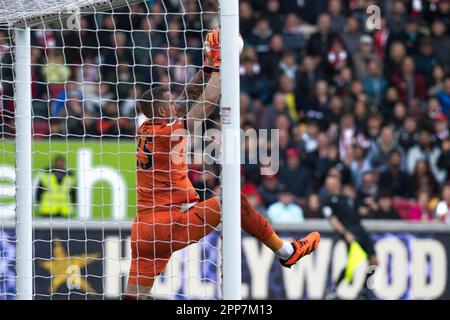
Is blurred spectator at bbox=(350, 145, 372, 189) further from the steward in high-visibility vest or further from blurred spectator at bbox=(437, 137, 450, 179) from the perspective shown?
the steward in high-visibility vest

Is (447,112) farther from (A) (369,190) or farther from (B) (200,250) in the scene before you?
(B) (200,250)

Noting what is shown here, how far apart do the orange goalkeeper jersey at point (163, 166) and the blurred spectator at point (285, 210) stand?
4.82 m

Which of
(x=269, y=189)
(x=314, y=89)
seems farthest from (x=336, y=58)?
(x=269, y=189)

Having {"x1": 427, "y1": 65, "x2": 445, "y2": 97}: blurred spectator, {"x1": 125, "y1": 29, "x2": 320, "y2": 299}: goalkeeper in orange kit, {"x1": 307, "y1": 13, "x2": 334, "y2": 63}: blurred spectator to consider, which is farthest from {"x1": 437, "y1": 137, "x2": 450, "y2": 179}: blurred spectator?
{"x1": 125, "y1": 29, "x2": 320, "y2": 299}: goalkeeper in orange kit

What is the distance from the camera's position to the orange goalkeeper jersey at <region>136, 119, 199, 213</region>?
8328 millimetres

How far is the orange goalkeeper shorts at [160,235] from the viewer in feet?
27.1

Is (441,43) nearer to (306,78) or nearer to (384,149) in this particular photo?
(306,78)

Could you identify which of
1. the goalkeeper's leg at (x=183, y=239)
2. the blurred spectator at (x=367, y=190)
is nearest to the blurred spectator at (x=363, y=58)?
the blurred spectator at (x=367, y=190)

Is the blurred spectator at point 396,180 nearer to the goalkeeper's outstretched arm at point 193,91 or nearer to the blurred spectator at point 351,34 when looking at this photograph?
the blurred spectator at point 351,34

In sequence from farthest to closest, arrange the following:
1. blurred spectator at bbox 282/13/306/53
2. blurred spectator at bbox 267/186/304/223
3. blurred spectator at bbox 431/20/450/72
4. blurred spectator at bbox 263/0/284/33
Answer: blurred spectator at bbox 431/20/450/72 < blurred spectator at bbox 263/0/284/33 < blurred spectator at bbox 282/13/306/53 < blurred spectator at bbox 267/186/304/223

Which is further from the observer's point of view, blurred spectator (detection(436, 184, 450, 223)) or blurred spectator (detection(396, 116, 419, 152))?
blurred spectator (detection(396, 116, 419, 152))

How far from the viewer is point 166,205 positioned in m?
8.38
